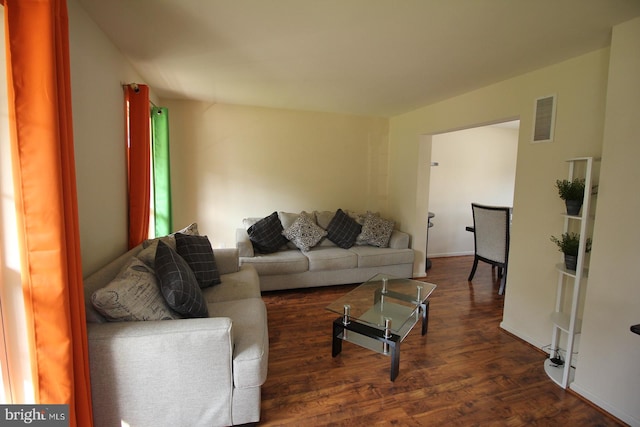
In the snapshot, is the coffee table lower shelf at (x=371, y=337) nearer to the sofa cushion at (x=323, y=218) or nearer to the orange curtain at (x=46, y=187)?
the orange curtain at (x=46, y=187)

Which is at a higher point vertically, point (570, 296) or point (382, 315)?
point (570, 296)

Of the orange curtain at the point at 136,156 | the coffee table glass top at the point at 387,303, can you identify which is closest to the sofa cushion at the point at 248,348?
the coffee table glass top at the point at 387,303

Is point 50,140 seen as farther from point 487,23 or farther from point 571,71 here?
point 571,71

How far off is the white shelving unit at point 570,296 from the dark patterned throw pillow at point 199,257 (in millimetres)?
2659

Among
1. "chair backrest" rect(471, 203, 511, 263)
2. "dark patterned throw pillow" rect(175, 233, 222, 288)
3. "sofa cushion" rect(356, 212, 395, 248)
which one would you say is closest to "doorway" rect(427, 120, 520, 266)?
"chair backrest" rect(471, 203, 511, 263)

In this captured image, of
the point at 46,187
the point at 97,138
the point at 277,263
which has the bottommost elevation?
the point at 277,263

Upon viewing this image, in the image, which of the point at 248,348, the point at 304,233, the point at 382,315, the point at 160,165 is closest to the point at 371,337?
the point at 382,315

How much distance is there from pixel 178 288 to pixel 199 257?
802 mm

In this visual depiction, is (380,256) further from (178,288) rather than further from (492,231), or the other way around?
(178,288)

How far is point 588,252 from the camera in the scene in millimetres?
2105

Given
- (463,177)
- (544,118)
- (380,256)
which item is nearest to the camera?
(544,118)

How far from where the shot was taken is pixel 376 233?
4117 millimetres

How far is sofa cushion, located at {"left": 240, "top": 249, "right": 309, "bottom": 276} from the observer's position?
3459mm

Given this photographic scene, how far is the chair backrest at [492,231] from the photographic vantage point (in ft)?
11.7
